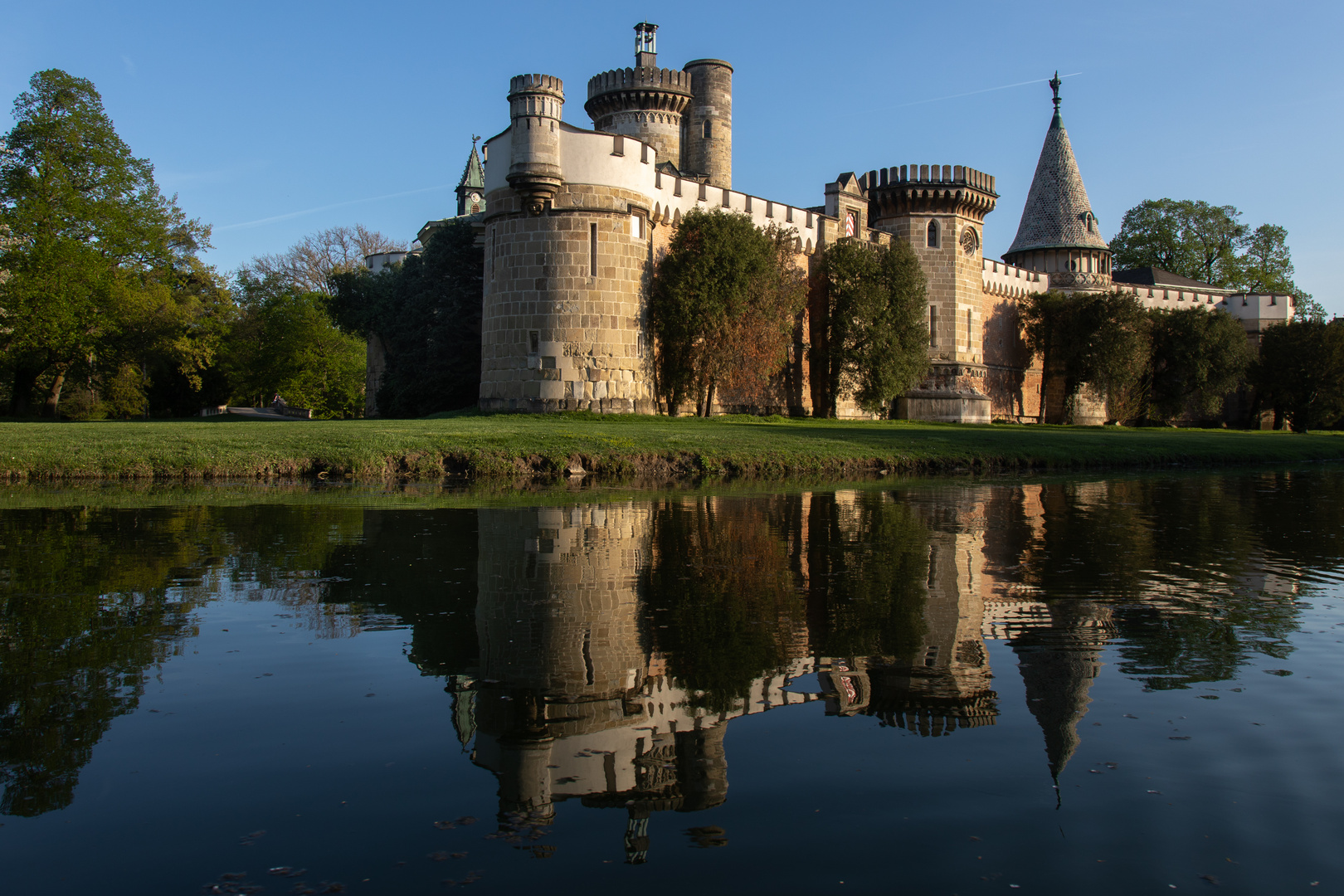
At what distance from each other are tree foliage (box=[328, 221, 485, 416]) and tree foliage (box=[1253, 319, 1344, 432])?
147ft

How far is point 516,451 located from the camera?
16.9 m

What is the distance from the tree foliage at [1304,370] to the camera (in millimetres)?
54094

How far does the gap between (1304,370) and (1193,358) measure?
8.33m

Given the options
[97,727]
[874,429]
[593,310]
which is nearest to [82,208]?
[593,310]

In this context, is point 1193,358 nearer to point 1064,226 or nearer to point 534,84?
point 1064,226

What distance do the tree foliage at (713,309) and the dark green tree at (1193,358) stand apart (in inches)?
1134

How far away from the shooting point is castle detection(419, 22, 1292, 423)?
29219 millimetres

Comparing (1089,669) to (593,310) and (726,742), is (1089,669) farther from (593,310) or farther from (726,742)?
(593,310)

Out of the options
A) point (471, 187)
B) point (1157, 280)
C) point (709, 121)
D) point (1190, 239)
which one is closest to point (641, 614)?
point (709, 121)

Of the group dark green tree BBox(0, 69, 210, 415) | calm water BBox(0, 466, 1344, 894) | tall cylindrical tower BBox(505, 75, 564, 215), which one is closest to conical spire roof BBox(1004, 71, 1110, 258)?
tall cylindrical tower BBox(505, 75, 564, 215)

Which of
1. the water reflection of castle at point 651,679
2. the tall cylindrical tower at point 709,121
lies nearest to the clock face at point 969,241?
the tall cylindrical tower at point 709,121

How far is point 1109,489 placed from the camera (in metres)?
16.0

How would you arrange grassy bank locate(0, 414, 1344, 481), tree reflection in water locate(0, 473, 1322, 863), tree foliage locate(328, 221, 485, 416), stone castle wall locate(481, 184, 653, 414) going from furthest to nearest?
tree foliage locate(328, 221, 485, 416)
stone castle wall locate(481, 184, 653, 414)
grassy bank locate(0, 414, 1344, 481)
tree reflection in water locate(0, 473, 1322, 863)

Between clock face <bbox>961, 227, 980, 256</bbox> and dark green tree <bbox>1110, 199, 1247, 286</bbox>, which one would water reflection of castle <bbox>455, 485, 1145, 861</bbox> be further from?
dark green tree <bbox>1110, 199, 1247, 286</bbox>
